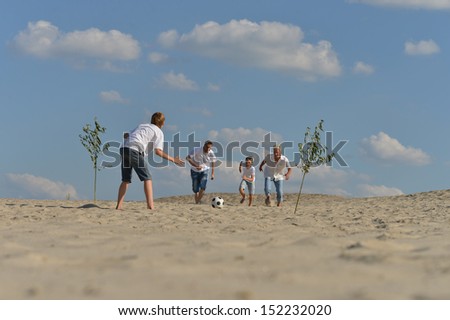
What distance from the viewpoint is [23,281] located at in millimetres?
4730

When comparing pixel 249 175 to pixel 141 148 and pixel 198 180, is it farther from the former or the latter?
pixel 141 148

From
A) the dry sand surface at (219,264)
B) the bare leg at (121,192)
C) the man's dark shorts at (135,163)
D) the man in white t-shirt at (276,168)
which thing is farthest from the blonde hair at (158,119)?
the man in white t-shirt at (276,168)

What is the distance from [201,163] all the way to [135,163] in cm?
516

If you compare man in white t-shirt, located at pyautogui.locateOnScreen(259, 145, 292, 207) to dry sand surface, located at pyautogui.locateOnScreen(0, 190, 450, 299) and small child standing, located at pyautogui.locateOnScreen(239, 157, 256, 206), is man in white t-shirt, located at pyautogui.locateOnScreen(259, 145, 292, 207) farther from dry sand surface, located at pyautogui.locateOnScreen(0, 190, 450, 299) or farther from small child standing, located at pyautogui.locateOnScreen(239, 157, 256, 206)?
dry sand surface, located at pyautogui.locateOnScreen(0, 190, 450, 299)

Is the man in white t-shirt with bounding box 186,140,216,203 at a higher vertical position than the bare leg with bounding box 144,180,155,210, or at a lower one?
higher

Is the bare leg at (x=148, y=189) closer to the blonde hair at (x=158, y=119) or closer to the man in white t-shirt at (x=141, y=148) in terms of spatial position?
the man in white t-shirt at (x=141, y=148)

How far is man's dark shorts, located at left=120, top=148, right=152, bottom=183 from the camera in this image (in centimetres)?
1125

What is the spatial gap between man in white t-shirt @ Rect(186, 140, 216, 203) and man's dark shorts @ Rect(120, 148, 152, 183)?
16.1 feet

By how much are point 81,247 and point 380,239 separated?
3.09 m

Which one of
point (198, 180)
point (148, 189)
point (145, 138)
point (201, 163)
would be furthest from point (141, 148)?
point (198, 180)

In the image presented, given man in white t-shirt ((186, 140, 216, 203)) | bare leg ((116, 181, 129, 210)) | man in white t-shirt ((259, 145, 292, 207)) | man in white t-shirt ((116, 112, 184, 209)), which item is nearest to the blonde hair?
man in white t-shirt ((116, 112, 184, 209))

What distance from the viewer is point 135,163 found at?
36.9ft
